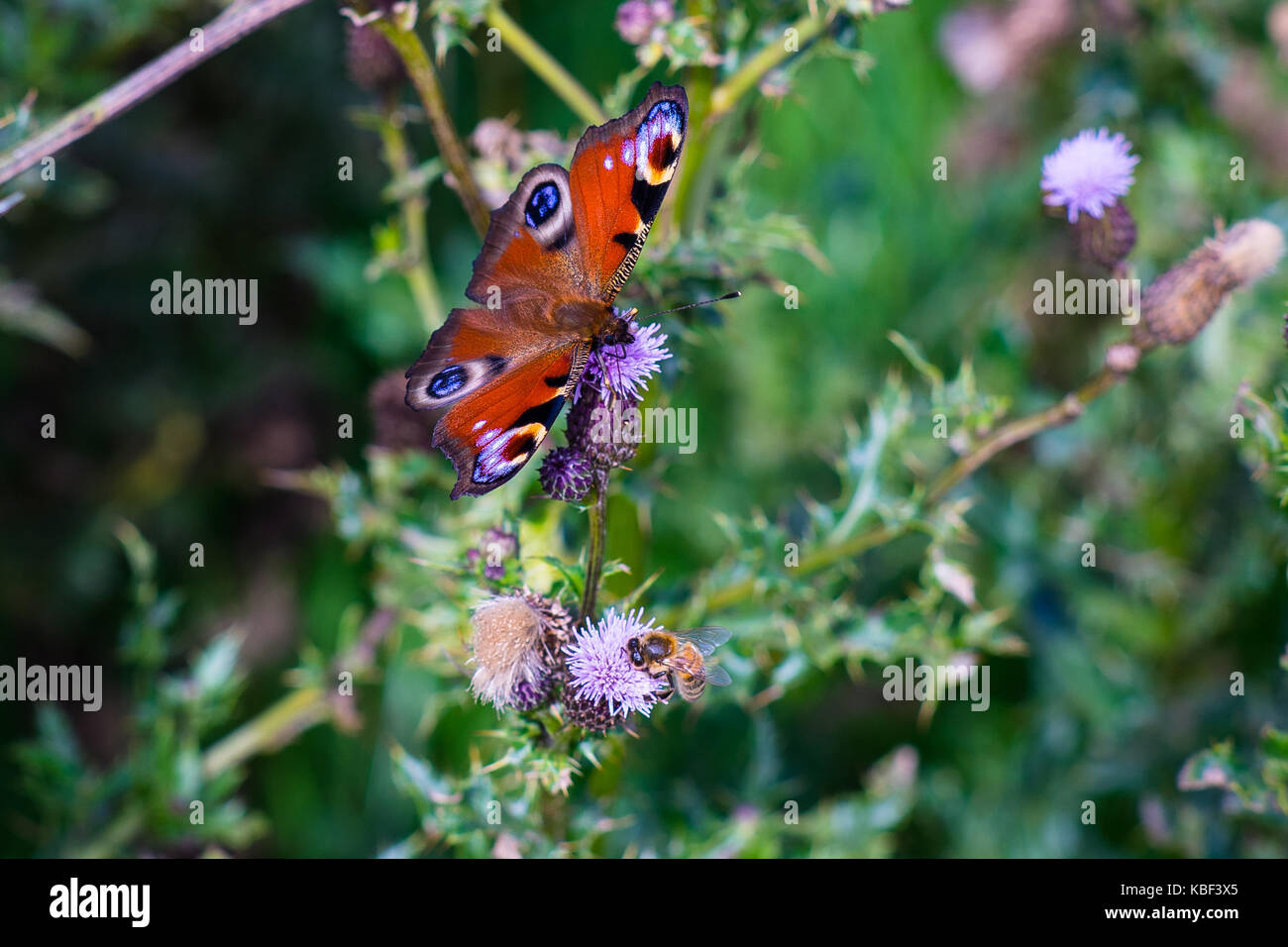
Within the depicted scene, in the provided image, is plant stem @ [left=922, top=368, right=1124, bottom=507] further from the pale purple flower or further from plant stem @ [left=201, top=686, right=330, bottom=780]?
plant stem @ [left=201, top=686, right=330, bottom=780]

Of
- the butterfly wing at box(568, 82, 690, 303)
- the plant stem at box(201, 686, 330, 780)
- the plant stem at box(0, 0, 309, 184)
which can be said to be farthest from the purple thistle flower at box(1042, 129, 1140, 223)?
the plant stem at box(201, 686, 330, 780)

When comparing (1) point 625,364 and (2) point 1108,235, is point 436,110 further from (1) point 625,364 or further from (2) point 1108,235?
(2) point 1108,235

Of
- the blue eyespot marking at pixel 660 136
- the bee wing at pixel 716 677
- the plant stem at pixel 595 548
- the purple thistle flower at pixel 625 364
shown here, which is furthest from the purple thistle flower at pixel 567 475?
the blue eyespot marking at pixel 660 136

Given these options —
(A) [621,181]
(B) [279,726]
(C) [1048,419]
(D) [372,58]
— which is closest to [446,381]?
(A) [621,181]

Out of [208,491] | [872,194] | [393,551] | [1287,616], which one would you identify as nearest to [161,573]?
[208,491]

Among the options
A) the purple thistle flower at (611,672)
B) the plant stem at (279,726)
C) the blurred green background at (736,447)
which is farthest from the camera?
the blurred green background at (736,447)

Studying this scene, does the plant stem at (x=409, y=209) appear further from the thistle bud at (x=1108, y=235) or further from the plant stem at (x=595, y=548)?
the thistle bud at (x=1108, y=235)

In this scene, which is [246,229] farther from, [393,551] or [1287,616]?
[1287,616]
